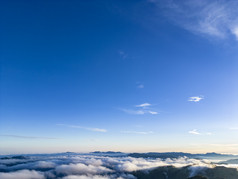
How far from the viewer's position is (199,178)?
155375 mm

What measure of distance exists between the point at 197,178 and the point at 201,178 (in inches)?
130

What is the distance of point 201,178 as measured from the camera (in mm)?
155125

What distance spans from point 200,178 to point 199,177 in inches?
48.2

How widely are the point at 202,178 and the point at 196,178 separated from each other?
4905 millimetres

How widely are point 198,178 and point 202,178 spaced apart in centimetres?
324

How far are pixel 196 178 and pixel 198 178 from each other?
5.54 ft

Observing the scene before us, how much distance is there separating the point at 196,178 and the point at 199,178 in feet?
8.10

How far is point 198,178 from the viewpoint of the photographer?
15550cm

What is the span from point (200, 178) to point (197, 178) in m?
2.51

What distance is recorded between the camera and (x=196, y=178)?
15638 cm

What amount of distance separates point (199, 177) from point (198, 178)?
5.61 ft

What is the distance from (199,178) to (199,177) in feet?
4.19
